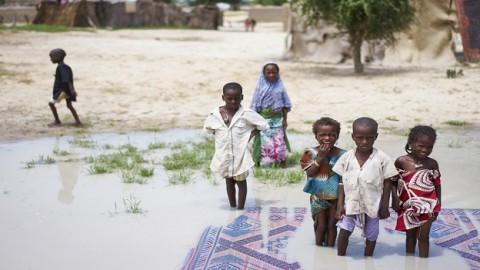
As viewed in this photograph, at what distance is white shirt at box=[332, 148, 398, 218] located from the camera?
3.88 meters

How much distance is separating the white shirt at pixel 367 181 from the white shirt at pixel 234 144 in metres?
1.30

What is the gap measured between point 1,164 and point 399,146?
472cm

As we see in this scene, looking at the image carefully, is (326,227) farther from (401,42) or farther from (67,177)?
(401,42)

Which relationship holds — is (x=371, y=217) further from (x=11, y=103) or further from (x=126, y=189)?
(x=11, y=103)

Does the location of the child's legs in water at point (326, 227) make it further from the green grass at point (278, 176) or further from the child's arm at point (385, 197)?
the green grass at point (278, 176)

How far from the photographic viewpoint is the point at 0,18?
2561 centimetres

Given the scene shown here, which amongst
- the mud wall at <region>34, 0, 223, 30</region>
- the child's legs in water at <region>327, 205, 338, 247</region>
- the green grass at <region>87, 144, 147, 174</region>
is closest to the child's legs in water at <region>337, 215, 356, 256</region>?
the child's legs in water at <region>327, 205, 338, 247</region>

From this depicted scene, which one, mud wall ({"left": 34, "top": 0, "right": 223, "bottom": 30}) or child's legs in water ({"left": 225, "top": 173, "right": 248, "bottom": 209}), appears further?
mud wall ({"left": 34, "top": 0, "right": 223, "bottom": 30})

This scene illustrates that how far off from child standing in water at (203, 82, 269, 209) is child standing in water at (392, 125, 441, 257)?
1451 mm

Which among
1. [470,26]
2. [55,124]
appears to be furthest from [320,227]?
[470,26]

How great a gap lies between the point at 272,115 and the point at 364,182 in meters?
2.93

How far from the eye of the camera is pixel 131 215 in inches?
202

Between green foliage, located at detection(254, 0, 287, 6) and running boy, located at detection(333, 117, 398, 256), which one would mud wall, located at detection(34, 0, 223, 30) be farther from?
running boy, located at detection(333, 117, 398, 256)

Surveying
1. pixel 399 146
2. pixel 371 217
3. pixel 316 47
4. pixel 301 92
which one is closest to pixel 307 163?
pixel 371 217
